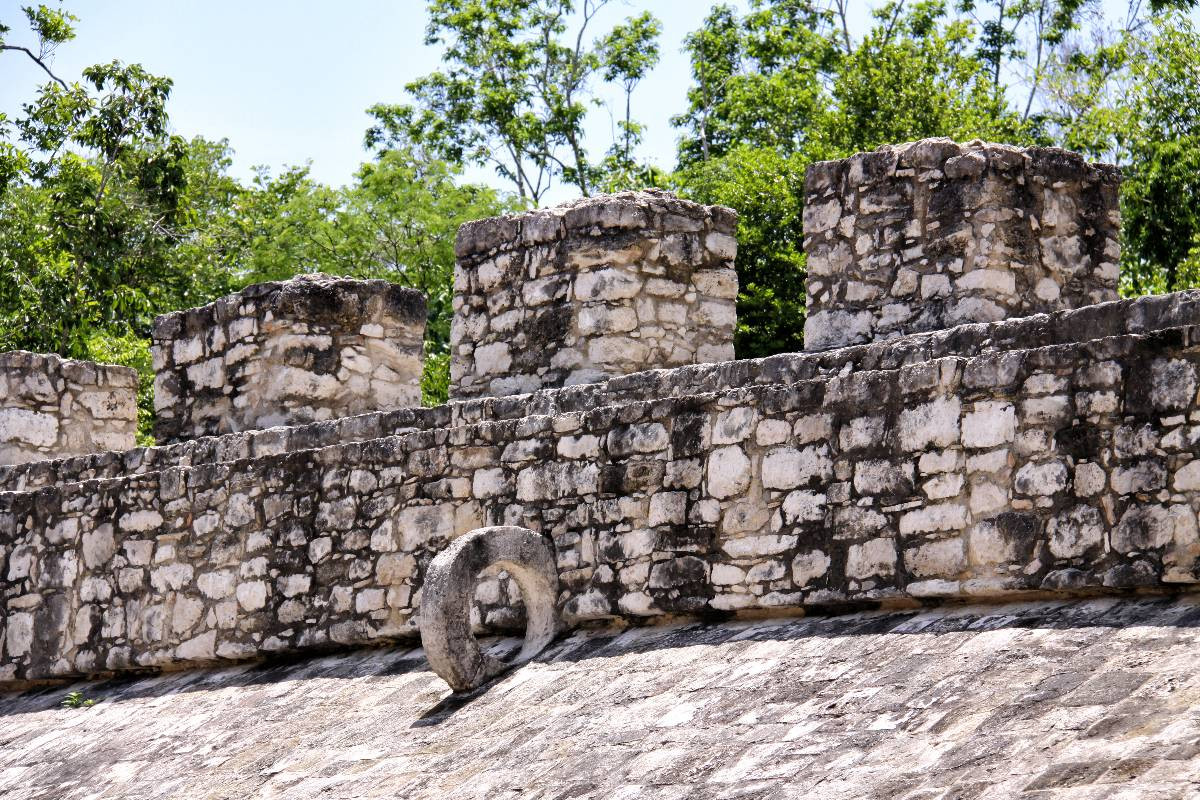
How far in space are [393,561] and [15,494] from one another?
10.1ft

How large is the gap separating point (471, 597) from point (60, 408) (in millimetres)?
4590

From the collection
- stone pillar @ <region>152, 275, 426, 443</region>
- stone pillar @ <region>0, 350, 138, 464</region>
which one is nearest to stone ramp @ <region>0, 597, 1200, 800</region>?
stone pillar @ <region>152, 275, 426, 443</region>

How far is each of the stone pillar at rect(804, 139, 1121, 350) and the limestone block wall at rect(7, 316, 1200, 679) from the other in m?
1.02

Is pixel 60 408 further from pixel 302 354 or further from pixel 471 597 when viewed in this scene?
pixel 471 597

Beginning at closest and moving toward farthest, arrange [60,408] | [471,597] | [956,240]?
[471,597], [956,240], [60,408]

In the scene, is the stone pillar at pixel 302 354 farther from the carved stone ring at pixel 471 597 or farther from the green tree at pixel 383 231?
the green tree at pixel 383 231

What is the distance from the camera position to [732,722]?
573cm

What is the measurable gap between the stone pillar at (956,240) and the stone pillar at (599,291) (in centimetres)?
87

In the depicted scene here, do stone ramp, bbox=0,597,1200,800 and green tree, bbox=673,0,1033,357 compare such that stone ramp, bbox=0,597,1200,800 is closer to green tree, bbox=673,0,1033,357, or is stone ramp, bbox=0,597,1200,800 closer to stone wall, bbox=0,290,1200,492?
stone wall, bbox=0,290,1200,492

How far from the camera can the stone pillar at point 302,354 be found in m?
9.30

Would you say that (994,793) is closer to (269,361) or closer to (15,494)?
(269,361)

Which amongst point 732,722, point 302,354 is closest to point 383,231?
point 302,354

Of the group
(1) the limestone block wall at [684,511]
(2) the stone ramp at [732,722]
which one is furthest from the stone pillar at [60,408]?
(2) the stone ramp at [732,722]

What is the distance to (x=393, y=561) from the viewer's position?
8.15 metres
